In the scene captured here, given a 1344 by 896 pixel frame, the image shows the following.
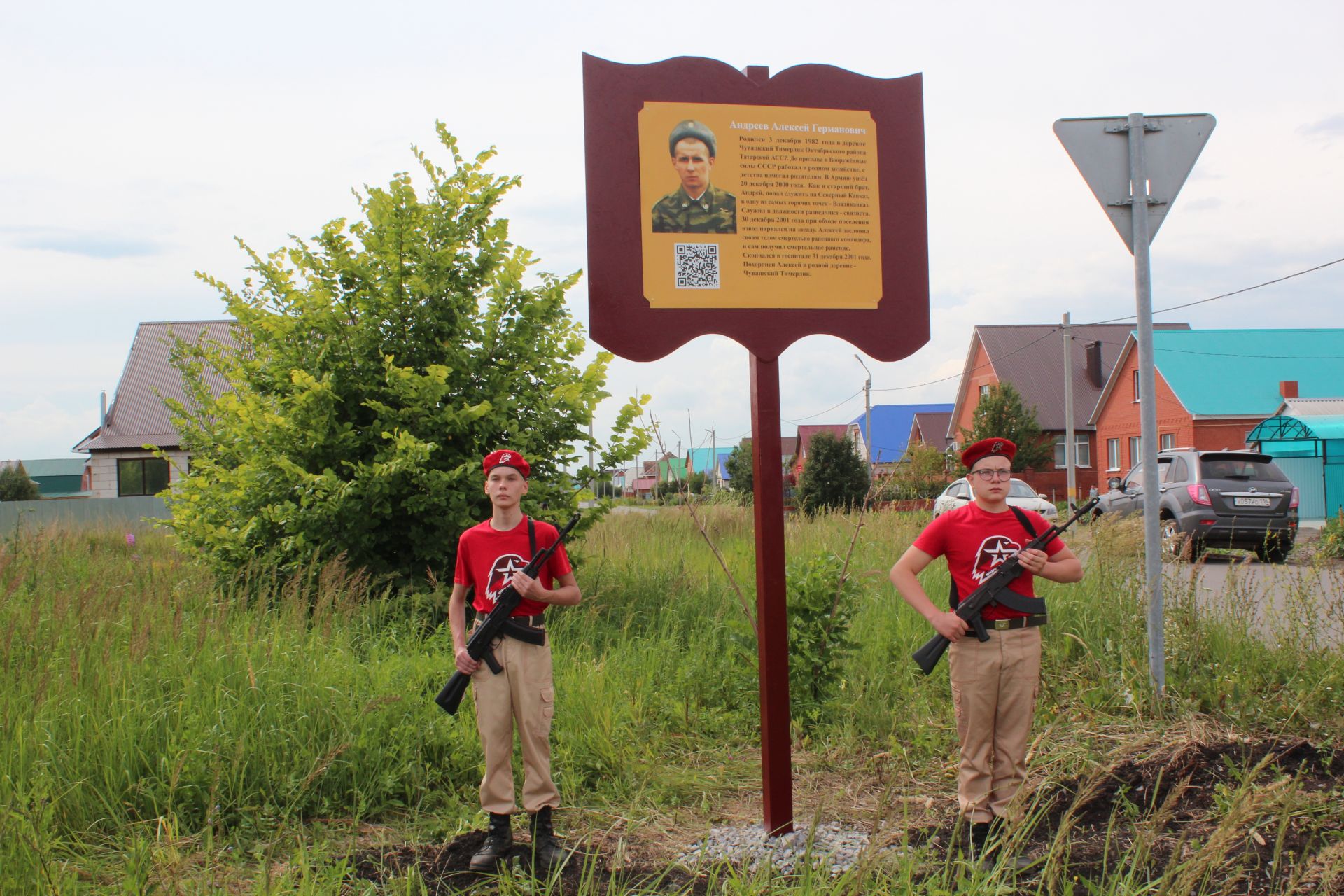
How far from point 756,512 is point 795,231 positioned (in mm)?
1062

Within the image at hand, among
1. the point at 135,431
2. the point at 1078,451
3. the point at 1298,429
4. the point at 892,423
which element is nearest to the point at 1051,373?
the point at 1078,451

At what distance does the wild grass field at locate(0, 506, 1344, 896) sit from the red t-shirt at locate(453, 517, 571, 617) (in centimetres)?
53

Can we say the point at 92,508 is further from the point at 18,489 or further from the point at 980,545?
the point at 980,545

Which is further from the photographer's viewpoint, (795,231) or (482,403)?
(482,403)

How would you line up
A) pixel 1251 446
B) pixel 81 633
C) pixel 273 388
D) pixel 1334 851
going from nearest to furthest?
pixel 1334 851
pixel 81 633
pixel 273 388
pixel 1251 446

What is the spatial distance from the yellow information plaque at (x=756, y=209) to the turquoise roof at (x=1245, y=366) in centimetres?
3336

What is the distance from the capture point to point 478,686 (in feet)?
11.3

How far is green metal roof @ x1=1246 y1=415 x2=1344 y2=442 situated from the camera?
2338 centimetres

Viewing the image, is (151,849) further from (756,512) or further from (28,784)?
(756,512)

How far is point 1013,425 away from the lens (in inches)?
1464

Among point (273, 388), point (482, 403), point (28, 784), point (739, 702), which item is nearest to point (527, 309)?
point (482, 403)

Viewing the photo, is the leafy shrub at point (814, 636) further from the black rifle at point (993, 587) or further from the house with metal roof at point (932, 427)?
the house with metal roof at point (932, 427)

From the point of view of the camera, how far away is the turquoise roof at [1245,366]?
33031mm

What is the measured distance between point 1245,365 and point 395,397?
36.3 meters
